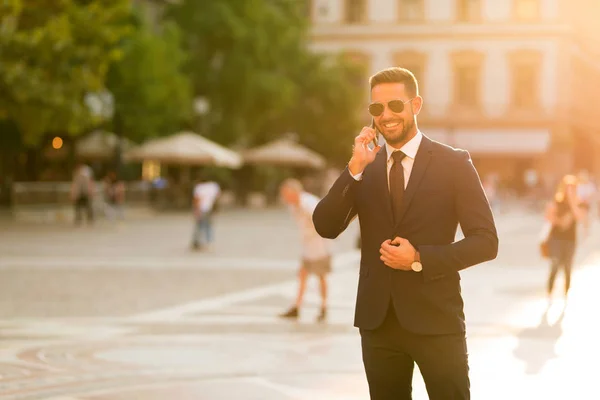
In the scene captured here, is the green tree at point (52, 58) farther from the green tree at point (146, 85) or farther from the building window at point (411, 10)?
the building window at point (411, 10)

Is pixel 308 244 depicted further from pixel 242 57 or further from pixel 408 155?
pixel 242 57

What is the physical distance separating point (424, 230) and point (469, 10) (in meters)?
68.0

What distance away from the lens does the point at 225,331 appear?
1125 cm

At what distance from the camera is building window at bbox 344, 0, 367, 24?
72812 millimetres

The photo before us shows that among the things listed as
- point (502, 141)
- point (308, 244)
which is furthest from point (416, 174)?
point (502, 141)

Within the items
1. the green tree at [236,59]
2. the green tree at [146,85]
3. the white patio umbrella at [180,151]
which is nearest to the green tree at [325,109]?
the green tree at [236,59]

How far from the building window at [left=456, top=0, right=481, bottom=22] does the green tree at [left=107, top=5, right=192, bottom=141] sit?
108ft

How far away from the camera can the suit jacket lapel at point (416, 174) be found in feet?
14.5

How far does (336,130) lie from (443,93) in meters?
19.4

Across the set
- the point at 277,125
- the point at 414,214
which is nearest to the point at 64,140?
the point at 277,125

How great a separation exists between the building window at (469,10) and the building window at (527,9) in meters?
2.27

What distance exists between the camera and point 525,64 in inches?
2736

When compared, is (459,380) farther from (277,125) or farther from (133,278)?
(277,125)

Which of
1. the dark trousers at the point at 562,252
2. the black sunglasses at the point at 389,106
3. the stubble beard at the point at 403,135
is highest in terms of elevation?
the black sunglasses at the point at 389,106
